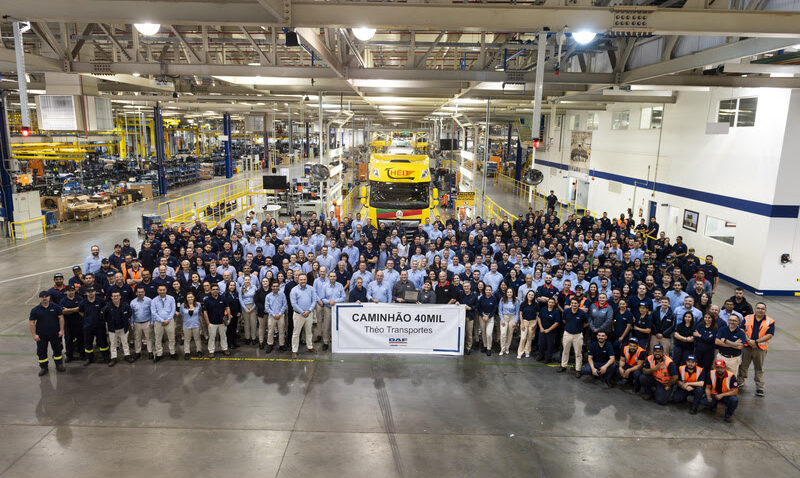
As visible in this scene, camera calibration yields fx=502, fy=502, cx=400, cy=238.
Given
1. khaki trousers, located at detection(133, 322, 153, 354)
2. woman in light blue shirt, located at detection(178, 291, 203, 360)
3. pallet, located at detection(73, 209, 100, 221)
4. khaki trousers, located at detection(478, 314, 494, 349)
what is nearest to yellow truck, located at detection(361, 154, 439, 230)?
khaki trousers, located at detection(478, 314, 494, 349)

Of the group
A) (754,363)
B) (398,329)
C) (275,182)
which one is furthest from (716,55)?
(275,182)

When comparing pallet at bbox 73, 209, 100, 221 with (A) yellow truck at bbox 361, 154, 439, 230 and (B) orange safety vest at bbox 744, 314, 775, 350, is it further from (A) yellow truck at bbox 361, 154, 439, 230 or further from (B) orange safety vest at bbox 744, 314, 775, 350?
(B) orange safety vest at bbox 744, 314, 775, 350

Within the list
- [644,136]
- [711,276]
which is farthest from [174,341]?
[644,136]

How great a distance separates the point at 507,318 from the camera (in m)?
10.4

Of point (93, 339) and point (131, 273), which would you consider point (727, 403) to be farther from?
point (131, 273)

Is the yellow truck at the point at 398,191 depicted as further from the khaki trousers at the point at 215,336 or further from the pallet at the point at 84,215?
the pallet at the point at 84,215

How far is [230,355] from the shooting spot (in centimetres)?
1024

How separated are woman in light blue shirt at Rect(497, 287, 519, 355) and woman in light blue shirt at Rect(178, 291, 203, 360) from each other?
6.12 meters

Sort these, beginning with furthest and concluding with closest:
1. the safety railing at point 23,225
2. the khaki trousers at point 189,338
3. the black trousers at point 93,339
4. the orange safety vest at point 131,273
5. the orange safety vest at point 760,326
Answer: the safety railing at point 23,225, the orange safety vest at point 131,273, the khaki trousers at point 189,338, the black trousers at point 93,339, the orange safety vest at point 760,326

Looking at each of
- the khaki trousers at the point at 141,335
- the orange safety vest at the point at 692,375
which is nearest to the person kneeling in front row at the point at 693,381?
the orange safety vest at the point at 692,375

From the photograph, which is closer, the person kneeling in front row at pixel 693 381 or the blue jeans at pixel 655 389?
the person kneeling in front row at pixel 693 381

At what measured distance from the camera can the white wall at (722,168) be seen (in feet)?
47.9

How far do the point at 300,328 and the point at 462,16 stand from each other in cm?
654

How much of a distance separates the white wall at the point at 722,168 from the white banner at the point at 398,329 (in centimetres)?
1095
